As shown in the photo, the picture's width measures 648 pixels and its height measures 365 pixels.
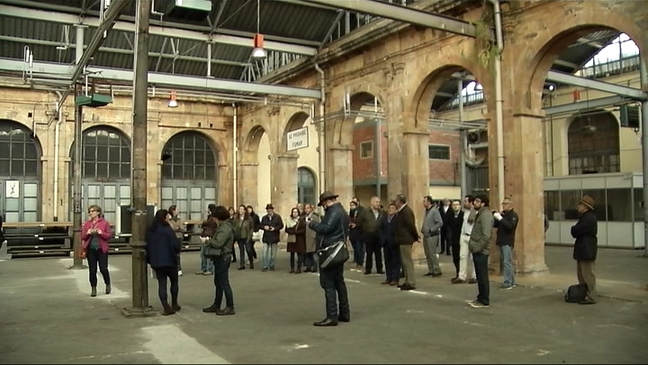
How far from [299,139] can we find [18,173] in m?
12.5

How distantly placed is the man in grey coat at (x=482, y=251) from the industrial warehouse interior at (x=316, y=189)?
1.4 inches

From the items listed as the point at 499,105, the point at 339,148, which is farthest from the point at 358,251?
the point at 339,148

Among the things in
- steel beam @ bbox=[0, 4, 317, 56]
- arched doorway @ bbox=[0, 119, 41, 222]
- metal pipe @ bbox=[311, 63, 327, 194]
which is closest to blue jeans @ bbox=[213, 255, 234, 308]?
steel beam @ bbox=[0, 4, 317, 56]

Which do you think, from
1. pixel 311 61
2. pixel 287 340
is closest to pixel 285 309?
pixel 287 340

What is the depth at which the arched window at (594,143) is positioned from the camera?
86.6ft

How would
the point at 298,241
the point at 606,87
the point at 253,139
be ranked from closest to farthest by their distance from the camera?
the point at 298,241
the point at 606,87
the point at 253,139

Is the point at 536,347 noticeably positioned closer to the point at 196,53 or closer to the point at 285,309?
the point at 285,309

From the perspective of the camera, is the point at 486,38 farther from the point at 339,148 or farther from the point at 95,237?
the point at 95,237

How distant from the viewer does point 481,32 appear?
12.5 meters

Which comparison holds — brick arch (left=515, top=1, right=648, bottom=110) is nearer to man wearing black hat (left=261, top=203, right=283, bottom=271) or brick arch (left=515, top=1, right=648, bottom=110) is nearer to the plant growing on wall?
the plant growing on wall

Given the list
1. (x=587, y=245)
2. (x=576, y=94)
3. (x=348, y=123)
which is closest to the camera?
(x=587, y=245)

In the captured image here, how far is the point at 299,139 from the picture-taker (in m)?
16.2

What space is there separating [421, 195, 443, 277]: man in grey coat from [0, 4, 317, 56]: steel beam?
761 centimetres

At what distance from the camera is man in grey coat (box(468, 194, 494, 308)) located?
8.77 meters
